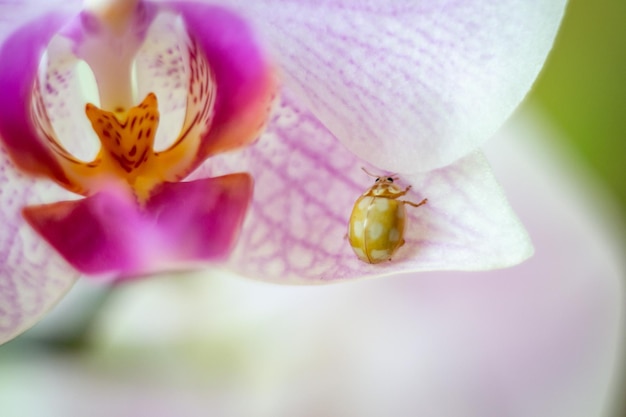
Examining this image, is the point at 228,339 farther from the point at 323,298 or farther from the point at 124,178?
the point at 124,178

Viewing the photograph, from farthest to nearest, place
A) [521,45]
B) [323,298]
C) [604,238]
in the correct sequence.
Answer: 1. [323,298]
2. [604,238]
3. [521,45]

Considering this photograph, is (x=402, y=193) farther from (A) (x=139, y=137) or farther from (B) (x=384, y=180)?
(A) (x=139, y=137)

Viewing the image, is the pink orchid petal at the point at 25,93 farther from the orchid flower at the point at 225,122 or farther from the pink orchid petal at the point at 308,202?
the pink orchid petal at the point at 308,202

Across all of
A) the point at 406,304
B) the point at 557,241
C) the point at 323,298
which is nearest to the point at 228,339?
the point at 323,298

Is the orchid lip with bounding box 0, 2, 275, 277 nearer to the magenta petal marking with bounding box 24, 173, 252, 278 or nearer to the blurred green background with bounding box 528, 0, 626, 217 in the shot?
the magenta petal marking with bounding box 24, 173, 252, 278

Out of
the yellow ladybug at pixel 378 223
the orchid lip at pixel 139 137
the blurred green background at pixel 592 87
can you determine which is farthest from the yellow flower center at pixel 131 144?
the blurred green background at pixel 592 87
